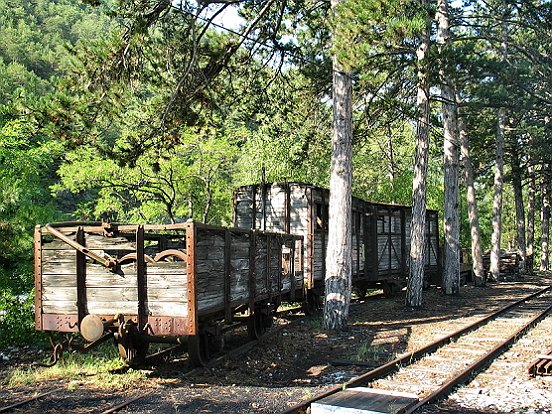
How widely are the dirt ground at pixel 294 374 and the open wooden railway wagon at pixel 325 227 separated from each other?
2245 millimetres

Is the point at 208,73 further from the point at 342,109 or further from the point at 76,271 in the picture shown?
the point at 76,271

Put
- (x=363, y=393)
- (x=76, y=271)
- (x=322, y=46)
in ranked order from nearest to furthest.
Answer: (x=363, y=393), (x=76, y=271), (x=322, y=46)

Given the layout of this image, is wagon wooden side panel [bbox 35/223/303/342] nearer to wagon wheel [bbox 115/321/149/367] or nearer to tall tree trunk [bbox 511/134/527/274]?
wagon wheel [bbox 115/321/149/367]

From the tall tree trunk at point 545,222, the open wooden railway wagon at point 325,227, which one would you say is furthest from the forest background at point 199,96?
the tall tree trunk at point 545,222

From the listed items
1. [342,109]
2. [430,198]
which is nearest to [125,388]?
[342,109]

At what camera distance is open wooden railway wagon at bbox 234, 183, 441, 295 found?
594 inches

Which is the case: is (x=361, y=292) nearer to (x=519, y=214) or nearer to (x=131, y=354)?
(x=131, y=354)

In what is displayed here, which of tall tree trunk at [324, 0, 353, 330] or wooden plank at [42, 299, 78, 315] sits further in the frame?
tall tree trunk at [324, 0, 353, 330]

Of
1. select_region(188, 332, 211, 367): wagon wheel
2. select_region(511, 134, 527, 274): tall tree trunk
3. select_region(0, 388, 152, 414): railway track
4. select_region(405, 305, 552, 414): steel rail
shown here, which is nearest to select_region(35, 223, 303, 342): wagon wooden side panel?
select_region(188, 332, 211, 367): wagon wheel

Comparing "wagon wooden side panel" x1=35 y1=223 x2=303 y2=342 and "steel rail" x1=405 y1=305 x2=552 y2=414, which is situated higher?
"wagon wooden side panel" x1=35 y1=223 x2=303 y2=342

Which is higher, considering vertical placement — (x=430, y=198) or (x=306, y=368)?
(x=430, y=198)

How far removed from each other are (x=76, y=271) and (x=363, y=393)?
13.4 ft

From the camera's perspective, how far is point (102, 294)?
773 cm

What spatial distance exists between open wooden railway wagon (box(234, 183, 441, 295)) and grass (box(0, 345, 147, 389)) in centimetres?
673
